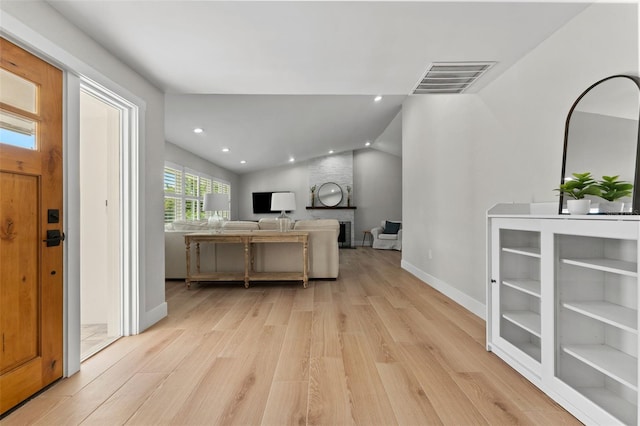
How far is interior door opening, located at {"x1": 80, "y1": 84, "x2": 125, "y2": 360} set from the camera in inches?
99.6

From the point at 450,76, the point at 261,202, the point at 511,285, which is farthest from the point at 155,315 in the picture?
the point at 261,202

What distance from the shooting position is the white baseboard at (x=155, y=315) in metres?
2.69

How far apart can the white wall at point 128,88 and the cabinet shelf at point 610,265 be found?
277cm

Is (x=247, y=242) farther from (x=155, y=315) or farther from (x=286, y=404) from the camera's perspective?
(x=286, y=404)

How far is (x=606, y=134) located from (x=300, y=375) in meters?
2.15

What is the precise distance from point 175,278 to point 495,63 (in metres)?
4.62

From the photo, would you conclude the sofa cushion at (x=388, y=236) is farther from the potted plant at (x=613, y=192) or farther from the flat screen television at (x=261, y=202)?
the potted plant at (x=613, y=192)

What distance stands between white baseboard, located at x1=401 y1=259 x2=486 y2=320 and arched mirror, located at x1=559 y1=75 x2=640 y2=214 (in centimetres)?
145

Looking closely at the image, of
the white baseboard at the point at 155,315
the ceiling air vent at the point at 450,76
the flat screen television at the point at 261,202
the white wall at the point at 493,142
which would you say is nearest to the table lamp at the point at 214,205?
the white baseboard at the point at 155,315

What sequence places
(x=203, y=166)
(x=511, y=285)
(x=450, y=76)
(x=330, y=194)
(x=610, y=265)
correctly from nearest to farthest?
(x=610, y=265), (x=511, y=285), (x=450, y=76), (x=203, y=166), (x=330, y=194)

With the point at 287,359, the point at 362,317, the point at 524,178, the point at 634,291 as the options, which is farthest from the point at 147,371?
the point at 524,178

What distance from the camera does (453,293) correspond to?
3543mm

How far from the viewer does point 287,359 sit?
2105 mm

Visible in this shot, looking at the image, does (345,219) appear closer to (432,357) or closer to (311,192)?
(311,192)
